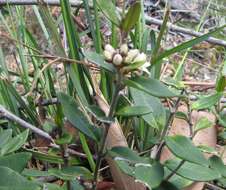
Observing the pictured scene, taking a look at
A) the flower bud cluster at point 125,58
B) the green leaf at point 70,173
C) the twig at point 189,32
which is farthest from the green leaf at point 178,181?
the twig at point 189,32

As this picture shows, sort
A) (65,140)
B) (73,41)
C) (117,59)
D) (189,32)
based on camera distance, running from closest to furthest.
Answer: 1. (117,59)
2. (65,140)
3. (73,41)
4. (189,32)

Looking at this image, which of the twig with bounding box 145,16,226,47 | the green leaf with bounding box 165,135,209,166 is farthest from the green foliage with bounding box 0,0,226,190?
the twig with bounding box 145,16,226,47

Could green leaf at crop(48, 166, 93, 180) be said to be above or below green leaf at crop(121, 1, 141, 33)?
below

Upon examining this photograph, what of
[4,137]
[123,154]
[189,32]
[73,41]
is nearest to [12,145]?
[4,137]

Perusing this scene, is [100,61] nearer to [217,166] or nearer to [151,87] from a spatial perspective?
[151,87]

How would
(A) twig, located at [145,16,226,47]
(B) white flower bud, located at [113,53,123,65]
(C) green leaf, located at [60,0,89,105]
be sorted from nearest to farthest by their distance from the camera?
(B) white flower bud, located at [113,53,123,65]
(C) green leaf, located at [60,0,89,105]
(A) twig, located at [145,16,226,47]

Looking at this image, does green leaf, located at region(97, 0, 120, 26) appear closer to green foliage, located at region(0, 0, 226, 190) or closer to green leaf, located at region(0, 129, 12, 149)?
green foliage, located at region(0, 0, 226, 190)

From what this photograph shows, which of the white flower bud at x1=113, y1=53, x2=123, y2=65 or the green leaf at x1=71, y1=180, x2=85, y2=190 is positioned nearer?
the white flower bud at x1=113, y1=53, x2=123, y2=65
